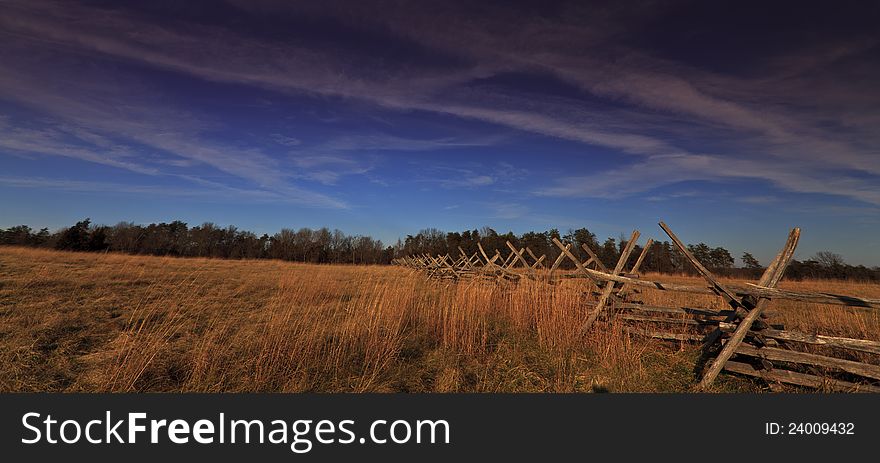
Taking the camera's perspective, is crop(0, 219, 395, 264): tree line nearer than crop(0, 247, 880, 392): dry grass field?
No

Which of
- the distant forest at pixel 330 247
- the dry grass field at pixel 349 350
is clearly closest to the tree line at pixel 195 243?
the distant forest at pixel 330 247

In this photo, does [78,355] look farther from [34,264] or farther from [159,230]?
[159,230]

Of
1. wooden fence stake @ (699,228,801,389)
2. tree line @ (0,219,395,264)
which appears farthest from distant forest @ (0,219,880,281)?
wooden fence stake @ (699,228,801,389)

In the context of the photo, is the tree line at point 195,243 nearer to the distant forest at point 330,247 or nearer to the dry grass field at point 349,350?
the distant forest at point 330,247

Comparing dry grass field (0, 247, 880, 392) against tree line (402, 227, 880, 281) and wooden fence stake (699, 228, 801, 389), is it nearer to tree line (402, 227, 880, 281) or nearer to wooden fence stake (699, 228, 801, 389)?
wooden fence stake (699, 228, 801, 389)

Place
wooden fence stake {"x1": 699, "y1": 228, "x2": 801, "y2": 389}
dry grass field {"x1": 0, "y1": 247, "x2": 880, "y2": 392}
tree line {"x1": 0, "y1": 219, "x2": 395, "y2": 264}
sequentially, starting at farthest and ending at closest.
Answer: tree line {"x1": 0, "y1": 219, "x2": 395, "y2": 264} → wooden fence stake {"x1": 699, "y1": 228, "x2": 801, "y2": 389} → dry grass field {"x1": 0, "y1": 247, "x2": 880, "y2": 392}

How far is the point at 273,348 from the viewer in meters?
4.40

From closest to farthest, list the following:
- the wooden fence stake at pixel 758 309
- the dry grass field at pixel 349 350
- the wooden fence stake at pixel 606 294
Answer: the dry grass field at pixel 349 350 < the wooden fence stake at pixel 758 309 < the wooden fence stake at pixel 606 294

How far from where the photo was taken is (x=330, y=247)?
31984mm

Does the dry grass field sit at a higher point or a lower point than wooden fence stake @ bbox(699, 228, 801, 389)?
lower

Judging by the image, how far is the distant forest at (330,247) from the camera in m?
29.8

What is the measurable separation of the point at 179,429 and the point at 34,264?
1617 centimetres

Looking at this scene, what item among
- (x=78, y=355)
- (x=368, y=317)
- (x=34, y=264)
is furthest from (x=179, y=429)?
(x=34, y=264)

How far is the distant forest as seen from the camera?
97.7ft
